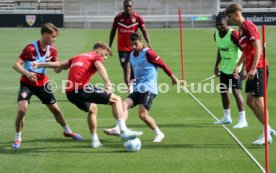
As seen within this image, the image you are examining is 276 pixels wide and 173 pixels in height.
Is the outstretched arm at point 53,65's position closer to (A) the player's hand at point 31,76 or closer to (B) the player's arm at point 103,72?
(A) the player's hand at point 31,76

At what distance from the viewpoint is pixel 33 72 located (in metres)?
9.50

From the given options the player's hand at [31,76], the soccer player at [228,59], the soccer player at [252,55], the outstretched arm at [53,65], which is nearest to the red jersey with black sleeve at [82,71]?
the outstretched arm at [53,65]

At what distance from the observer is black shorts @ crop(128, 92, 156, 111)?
9.81 metres

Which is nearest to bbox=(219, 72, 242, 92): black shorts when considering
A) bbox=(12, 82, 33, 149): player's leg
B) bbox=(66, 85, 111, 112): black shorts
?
bbox=(66, 85, 111, 112): black shorts

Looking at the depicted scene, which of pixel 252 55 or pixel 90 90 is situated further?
pixel 252 55

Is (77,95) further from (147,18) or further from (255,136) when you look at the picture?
(147,18)

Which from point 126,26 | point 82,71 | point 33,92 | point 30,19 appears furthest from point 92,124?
point 30,19

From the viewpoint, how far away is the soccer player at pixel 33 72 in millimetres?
9281

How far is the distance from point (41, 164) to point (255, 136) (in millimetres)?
3900

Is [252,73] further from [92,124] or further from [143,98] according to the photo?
[92,124]

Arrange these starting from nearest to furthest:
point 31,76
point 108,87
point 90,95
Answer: point 108,87 → point 31,76 → point 90,95

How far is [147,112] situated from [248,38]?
2.07m

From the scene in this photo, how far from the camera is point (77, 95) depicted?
9.26 meters

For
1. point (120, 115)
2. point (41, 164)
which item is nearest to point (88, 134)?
point (120, 115)
